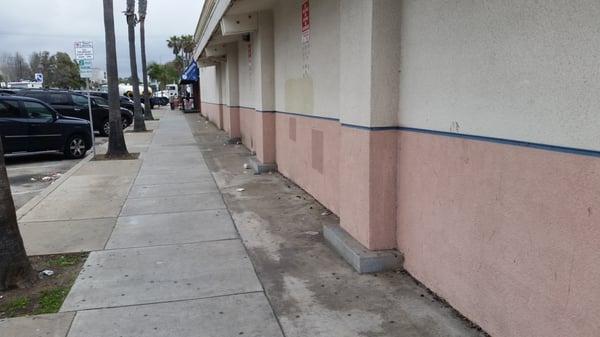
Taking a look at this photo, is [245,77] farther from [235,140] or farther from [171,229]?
[171,229]

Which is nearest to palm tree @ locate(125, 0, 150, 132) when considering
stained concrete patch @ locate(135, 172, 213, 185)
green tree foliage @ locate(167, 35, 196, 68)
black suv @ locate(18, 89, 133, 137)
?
black suv @ locate(18, 89, 133, 137)

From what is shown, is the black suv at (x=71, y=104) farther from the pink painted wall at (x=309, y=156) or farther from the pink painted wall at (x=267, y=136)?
the pink painted wall at (x=309, y=156)

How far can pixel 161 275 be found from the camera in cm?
524

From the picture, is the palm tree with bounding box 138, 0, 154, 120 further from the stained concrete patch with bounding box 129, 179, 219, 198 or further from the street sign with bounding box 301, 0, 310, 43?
the street sign with bounding box 301, 0, 310, 43

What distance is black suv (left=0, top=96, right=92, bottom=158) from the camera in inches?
531

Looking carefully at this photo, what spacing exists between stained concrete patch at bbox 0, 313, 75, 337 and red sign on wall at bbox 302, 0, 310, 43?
17.7ft

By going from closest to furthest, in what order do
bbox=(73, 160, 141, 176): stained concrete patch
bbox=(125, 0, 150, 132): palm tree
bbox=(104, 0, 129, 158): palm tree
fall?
bbox=(73, 160, 141, 176): stained concrete patch, bbox=(104, 0, 129, 158): palm tree, bbox=(125, 0, 150, 132): palm tree

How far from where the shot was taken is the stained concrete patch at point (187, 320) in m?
4.04

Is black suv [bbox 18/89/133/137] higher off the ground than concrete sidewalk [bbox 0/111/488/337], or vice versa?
black suv [bbox 18/89/133/137]

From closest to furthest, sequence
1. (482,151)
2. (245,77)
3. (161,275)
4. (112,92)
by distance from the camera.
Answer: (482,151), (161,275), (112,92), (245,77)

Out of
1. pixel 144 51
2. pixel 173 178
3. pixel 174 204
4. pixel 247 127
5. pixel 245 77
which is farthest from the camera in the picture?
pixel 144 51

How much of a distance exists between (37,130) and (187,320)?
38.1ft

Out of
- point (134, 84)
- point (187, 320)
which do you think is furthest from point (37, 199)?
point (134, 84)

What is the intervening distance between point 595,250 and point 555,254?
0.30 meters
